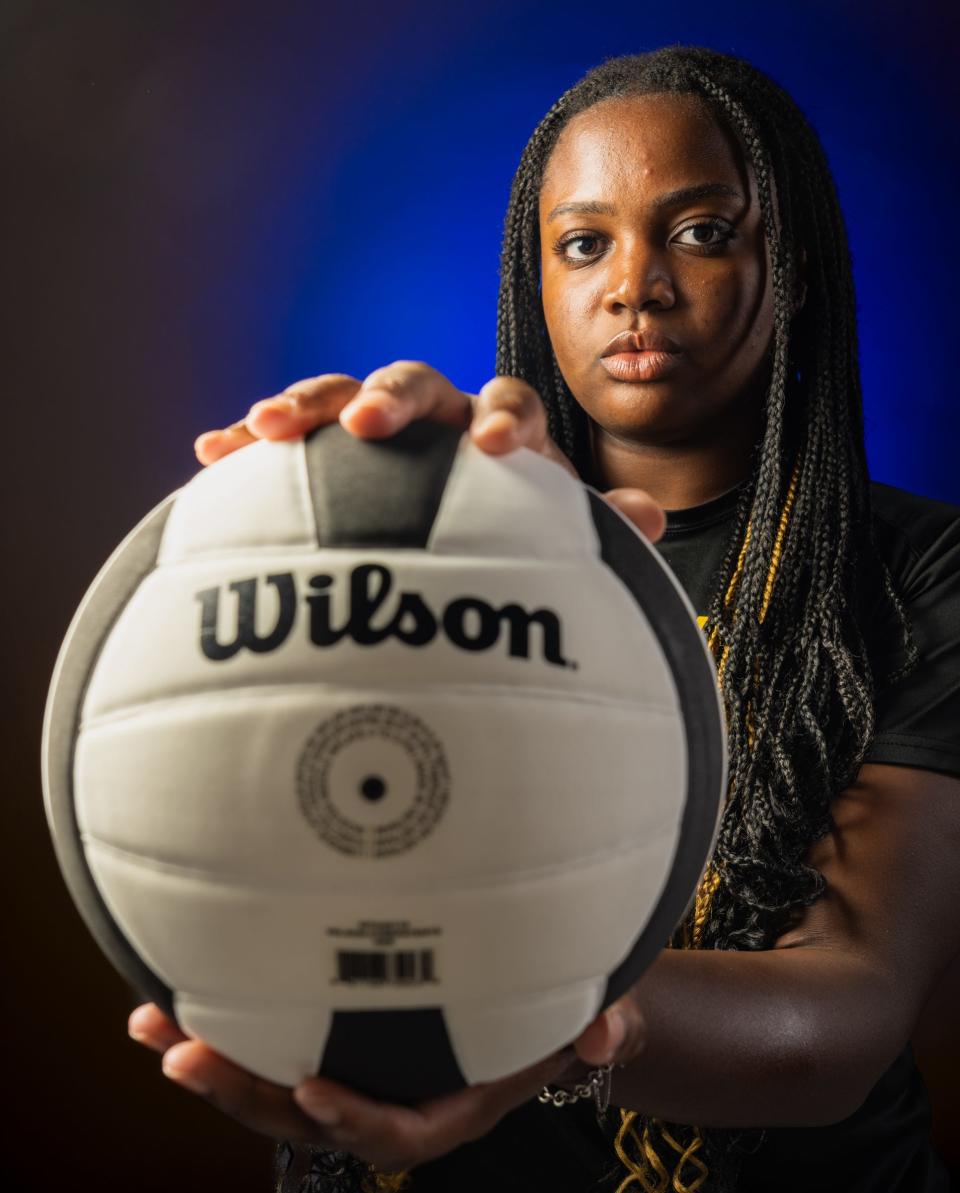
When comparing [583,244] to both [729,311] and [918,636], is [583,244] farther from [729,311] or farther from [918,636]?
[918,636]

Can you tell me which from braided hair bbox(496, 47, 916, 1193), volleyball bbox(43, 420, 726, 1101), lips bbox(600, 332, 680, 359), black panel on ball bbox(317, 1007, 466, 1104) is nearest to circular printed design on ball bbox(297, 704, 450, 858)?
volleyball bbox(43, 420, 726, 1101)

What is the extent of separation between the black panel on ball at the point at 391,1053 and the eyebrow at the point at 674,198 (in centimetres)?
82

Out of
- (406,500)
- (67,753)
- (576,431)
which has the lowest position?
(67,753)

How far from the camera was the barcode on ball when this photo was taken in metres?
0.61

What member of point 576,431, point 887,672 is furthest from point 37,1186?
point 887,672

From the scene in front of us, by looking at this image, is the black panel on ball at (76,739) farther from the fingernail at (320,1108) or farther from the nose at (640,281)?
the nose at (640,281)

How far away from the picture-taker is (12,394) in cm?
199

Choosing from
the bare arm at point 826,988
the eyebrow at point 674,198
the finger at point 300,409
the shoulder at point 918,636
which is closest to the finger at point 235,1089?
the bare arm at point 826,988

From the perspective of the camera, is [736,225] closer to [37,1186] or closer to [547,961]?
[547,961]

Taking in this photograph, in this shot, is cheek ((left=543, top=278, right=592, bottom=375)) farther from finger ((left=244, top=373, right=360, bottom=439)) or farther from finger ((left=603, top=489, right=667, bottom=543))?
finger ((left=244, top=373, right=360, bottom=439))

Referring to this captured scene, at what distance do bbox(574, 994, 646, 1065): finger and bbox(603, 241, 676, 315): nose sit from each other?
653 millimetres

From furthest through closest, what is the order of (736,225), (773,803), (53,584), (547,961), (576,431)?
(53,584) < (576,431) < (736,225) < (773,803) < (547,961)

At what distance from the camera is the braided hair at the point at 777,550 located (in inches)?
41.8

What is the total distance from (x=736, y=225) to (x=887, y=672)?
465mm
